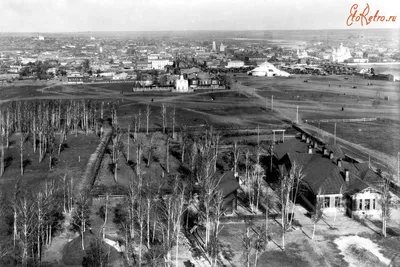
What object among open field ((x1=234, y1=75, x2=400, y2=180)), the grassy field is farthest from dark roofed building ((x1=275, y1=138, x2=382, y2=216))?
the grassy field

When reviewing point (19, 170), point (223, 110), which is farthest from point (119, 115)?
point (19, 170)

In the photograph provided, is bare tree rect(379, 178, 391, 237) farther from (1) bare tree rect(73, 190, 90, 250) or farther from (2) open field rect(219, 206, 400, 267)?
(1) bare tree rect(73, 190, 90, 250)

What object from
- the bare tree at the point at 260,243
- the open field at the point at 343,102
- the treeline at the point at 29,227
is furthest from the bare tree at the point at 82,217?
the open field at the point at 343,102

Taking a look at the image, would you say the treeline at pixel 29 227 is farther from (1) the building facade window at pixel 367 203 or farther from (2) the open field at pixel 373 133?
(2) the open field at pixel 373 133

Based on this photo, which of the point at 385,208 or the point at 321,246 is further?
the point at 385,208

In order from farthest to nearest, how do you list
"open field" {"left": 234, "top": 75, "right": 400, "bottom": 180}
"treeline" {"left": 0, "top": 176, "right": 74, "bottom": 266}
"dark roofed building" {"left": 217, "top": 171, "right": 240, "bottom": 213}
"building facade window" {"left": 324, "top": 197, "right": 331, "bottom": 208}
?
1. "open field" {"left": 234, "top": 75, "right": 400, "bottom": 180}
2. "building facade window" {"left": 324, "top": 197, "right": 331, "bottom": 208}
3. "dark roofed building" {"left": 217, "top": 171, "right": 240, "bottom": 213}
4. "treeline" {"left": 0, "top": 176, "right": 74, "bottom": 266}

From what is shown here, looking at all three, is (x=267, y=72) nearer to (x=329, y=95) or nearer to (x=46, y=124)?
(x=329, y=95)

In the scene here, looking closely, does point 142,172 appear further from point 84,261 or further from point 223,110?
point 223,110

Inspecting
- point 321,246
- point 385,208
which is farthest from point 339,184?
point 321,246
